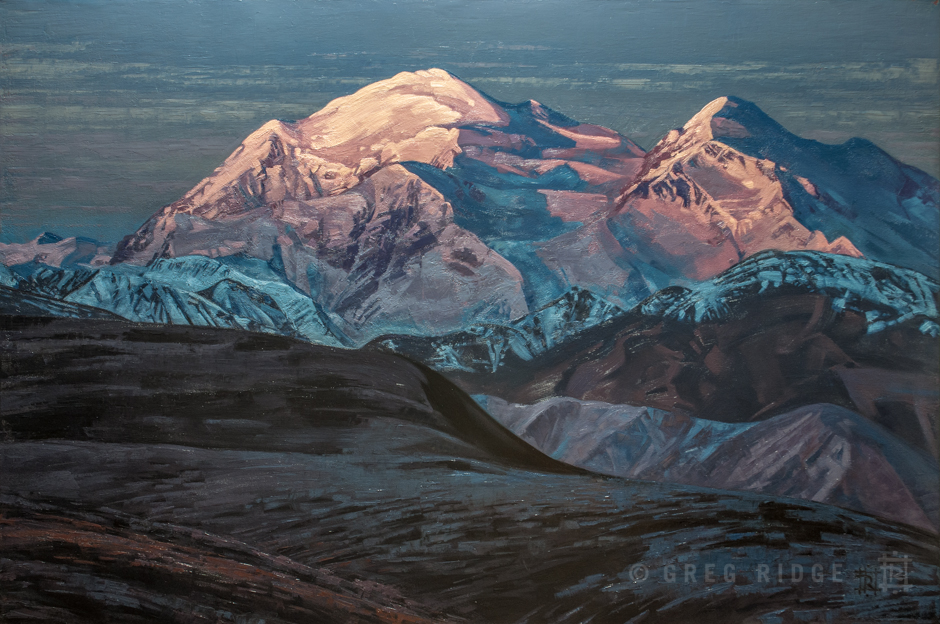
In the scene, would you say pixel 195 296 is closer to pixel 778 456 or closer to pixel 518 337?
pixel 518 337

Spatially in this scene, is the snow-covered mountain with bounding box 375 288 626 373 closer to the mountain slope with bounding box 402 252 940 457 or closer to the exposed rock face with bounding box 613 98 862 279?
the mountain slope with bounding box 402 252 940 457

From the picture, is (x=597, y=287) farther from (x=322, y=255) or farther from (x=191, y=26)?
(x=191, y=26)

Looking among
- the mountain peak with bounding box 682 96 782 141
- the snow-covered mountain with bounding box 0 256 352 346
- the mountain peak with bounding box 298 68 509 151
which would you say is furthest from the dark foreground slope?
the mountain peak with bounding box 682 96 782 141

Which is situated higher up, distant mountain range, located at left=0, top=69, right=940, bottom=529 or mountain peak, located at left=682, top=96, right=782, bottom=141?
mountain peak, located at left=682, top=96, right=782, bottom=141

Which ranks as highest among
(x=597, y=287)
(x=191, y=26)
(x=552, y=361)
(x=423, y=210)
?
(x=191, y=26)

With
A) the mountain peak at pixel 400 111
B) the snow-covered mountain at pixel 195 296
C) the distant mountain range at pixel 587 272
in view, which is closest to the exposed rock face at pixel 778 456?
the distant mountain range at pixel 587 272

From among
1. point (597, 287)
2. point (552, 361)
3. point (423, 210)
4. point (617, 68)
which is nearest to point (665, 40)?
point (617, 68)

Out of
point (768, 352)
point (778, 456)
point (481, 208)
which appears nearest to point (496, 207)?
point (481, 208)

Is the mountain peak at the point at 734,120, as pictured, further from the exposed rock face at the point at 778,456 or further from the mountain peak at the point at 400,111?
the exposed rock face at the point at 778,456
